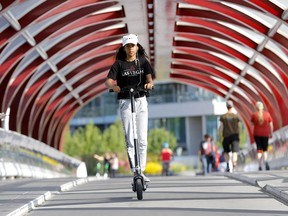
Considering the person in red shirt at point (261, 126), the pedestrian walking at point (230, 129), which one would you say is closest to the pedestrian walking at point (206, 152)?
the person in red shirt at point (261, 126)

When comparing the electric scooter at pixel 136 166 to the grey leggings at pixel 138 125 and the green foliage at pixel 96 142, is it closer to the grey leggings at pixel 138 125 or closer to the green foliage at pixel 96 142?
the grey leggings at pixel 138 125

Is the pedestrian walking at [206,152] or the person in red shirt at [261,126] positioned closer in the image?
the person in red shirt at [261,126]

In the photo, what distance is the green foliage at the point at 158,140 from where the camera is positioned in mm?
81688

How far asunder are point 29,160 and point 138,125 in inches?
Answer: 605

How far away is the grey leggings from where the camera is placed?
10484 millimetres

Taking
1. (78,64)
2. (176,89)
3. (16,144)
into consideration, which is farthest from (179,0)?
(176,89)

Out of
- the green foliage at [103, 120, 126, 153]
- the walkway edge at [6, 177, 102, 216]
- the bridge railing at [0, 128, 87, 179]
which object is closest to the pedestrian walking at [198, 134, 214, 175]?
the bridge railing at [0, 128, 87, 179]

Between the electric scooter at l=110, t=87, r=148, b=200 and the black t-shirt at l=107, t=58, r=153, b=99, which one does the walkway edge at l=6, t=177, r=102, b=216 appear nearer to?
the electric scooter at l=110, t=87, r=148, b=200

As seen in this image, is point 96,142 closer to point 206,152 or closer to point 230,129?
point 206,152

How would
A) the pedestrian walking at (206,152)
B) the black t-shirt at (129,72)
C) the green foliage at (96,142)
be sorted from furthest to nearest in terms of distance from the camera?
the green foliage at (96,142) → the pedestrian walking at (206,152) → the black t-shirt at (129,72)

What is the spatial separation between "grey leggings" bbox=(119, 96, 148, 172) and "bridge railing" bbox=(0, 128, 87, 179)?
9.59 meters

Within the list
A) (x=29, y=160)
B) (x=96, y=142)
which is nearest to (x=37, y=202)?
(x=29, y=160)

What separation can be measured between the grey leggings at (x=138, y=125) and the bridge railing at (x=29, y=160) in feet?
31.5

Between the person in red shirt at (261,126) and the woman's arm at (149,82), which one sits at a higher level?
the person in red shirt at (261,126)
